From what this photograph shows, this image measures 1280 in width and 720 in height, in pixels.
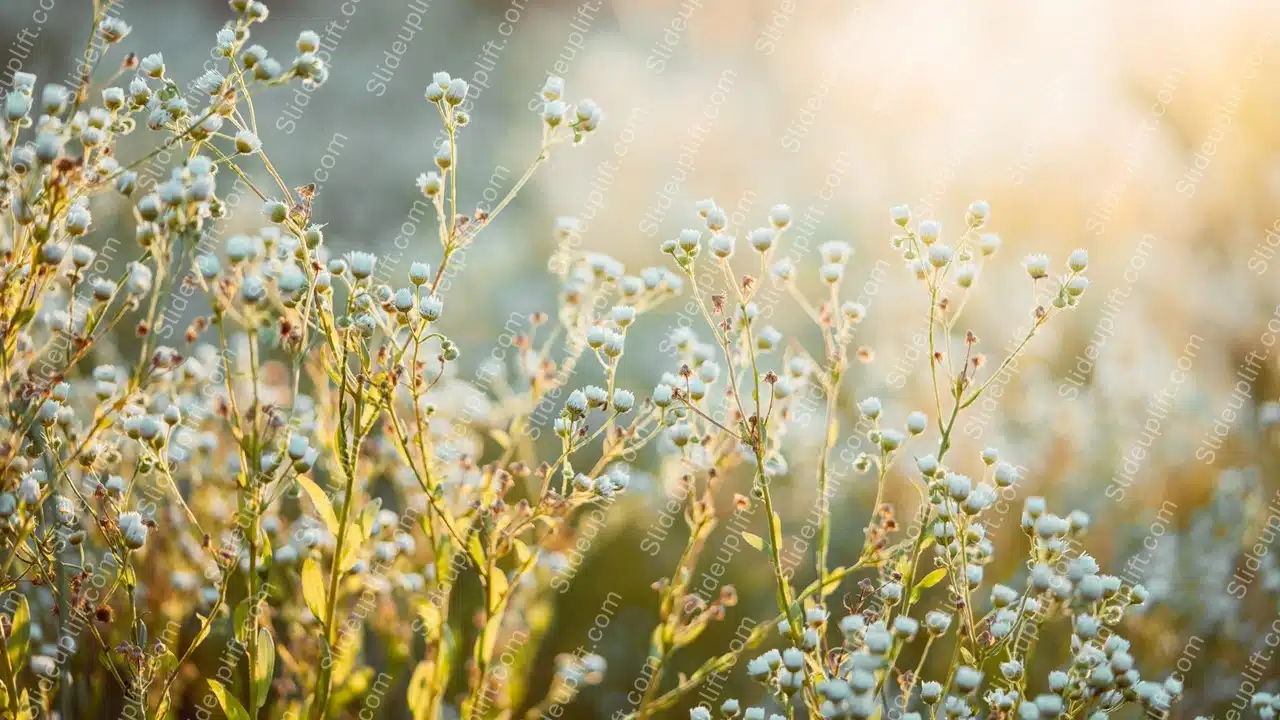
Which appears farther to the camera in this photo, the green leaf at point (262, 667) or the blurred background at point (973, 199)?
the blurred background at point (973, 199)

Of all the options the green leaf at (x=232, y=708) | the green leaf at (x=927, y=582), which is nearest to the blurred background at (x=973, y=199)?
the green leaf at (x=927, y=582)

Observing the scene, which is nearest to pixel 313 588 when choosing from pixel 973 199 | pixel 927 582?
pixel 927 582

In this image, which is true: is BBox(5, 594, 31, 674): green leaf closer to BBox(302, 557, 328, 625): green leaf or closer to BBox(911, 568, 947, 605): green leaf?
BBox(302, 557, 328, 625): green leaf

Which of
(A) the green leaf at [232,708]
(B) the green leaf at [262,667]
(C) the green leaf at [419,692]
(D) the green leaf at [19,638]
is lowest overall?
(D) the green leaf at [19,638]

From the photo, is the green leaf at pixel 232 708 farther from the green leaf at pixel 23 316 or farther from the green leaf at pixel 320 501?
the green leaf at pixel 23 316

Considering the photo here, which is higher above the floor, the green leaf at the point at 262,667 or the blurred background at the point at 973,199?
the blurred background at the point at 973,199

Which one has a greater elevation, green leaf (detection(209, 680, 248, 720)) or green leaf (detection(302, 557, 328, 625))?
green leaf (detection(302, 557, 328, 625))

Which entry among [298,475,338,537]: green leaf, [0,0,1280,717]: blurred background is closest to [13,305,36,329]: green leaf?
[298,475,338,537]: green leaf

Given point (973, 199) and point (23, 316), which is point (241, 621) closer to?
point (23, 316)
